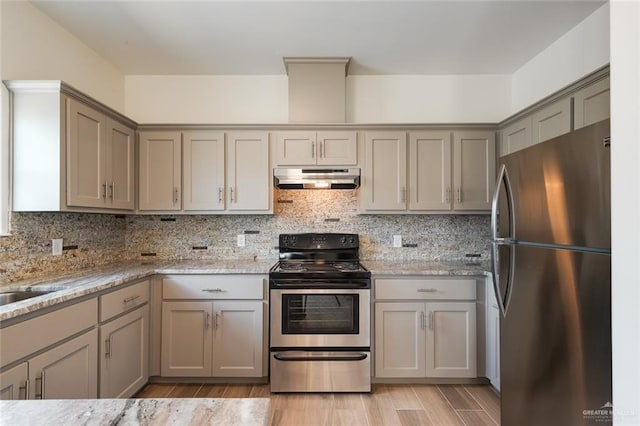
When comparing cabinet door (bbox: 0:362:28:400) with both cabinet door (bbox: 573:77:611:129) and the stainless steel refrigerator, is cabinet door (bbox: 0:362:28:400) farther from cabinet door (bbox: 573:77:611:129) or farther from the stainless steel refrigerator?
Result: cabinet door (bbox: 573:77:611:129)

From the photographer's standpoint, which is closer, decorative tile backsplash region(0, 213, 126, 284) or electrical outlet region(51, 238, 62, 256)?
decorative tile backsplash region(0, 213, 126, 284)

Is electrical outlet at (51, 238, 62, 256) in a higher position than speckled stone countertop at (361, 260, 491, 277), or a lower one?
higher

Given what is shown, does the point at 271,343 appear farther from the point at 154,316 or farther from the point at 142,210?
the point at 142,210

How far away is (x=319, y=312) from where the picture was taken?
8.20 feet

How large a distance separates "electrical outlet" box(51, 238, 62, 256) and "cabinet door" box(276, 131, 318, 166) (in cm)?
170

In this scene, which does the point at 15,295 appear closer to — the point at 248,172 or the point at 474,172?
the point at 248,172

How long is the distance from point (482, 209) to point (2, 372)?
10.4 ft

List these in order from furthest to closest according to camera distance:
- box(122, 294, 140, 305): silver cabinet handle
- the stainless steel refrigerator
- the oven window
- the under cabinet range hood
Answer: the under cabinet range hood → the oven window → box(122, 294, 140, 305): silver cabinet handle → the stainless steel refrigerator

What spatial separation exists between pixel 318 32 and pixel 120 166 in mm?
1883

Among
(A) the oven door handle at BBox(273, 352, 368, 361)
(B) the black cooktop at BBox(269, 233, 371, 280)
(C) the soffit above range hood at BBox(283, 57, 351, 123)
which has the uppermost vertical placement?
(C) the soffit above range hood at BBox(283, 57, 351, 123)

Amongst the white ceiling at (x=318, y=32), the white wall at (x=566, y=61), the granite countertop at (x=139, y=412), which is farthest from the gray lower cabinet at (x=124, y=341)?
the white wall at (x=566, y=61)

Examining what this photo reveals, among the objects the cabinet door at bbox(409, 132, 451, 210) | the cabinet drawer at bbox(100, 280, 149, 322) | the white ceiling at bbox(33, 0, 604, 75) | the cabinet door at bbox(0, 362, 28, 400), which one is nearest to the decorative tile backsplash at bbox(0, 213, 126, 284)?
the cabinet drawer at bbox(100, 280, 149, 322)

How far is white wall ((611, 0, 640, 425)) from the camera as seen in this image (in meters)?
0.67

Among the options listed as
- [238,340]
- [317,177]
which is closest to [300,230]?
[317,177]
